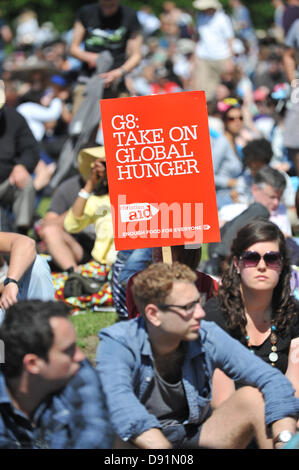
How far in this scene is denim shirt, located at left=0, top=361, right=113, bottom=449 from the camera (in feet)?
10.3

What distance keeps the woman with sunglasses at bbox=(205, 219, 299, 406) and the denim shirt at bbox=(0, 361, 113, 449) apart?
4.25ft

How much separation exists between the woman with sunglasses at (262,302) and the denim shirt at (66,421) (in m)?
1.30

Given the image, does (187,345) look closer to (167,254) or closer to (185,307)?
(185,307)

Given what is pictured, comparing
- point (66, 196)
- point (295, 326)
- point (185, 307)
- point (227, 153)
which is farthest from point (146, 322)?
point (227, 153)

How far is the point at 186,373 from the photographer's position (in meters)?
3.73

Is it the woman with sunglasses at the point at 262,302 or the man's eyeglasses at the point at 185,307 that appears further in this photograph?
the woman with sunglasses at the point at 262,302

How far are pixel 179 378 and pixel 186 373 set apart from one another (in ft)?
0.24

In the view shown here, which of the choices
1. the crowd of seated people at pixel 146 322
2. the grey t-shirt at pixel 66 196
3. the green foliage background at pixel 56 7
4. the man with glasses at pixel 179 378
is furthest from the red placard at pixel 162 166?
the green foliage background at pixel 56 7

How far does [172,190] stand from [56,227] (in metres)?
2.90

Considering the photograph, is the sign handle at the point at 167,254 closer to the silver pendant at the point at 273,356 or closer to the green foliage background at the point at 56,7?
the silver pendant at the point at 273,356

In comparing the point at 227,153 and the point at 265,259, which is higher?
the point at 227,153

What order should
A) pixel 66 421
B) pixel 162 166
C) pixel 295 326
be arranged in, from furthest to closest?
pixel 295 326 → pixel 162 166 → pixel 66 421

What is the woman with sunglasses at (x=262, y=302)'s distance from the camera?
14.4 ft
